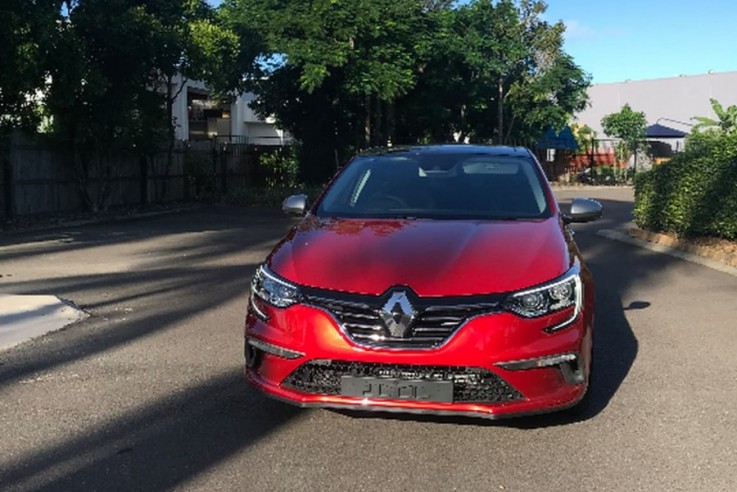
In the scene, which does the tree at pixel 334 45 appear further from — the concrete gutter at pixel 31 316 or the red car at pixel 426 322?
the red car at pixel 426 322

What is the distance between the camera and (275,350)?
4281 millimetres

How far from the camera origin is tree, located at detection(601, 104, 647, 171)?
42.0m

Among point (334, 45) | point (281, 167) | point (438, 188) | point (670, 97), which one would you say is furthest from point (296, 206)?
point (670, 97)

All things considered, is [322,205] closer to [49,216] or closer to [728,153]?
[728,153]

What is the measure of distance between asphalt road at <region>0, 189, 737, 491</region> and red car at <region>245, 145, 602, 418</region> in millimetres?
336

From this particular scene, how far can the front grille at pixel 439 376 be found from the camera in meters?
4.04

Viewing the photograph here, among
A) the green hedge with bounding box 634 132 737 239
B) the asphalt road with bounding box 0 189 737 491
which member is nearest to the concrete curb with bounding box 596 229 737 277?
the green hedge with bounding box 634 132 737 239

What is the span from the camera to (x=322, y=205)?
5738 millimetres

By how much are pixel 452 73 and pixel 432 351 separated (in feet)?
88.2

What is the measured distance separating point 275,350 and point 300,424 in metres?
0.65

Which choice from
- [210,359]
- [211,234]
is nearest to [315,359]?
[210,359]

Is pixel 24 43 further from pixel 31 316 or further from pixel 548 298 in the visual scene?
pixel 548 298

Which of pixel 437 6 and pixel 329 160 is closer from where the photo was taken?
pixel 329 160

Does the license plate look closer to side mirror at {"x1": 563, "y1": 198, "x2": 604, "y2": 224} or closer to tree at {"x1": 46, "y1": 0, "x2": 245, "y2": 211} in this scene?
side mirror at {"x1": 563, "y1": 198, "x2": 604, "y2": 224}
